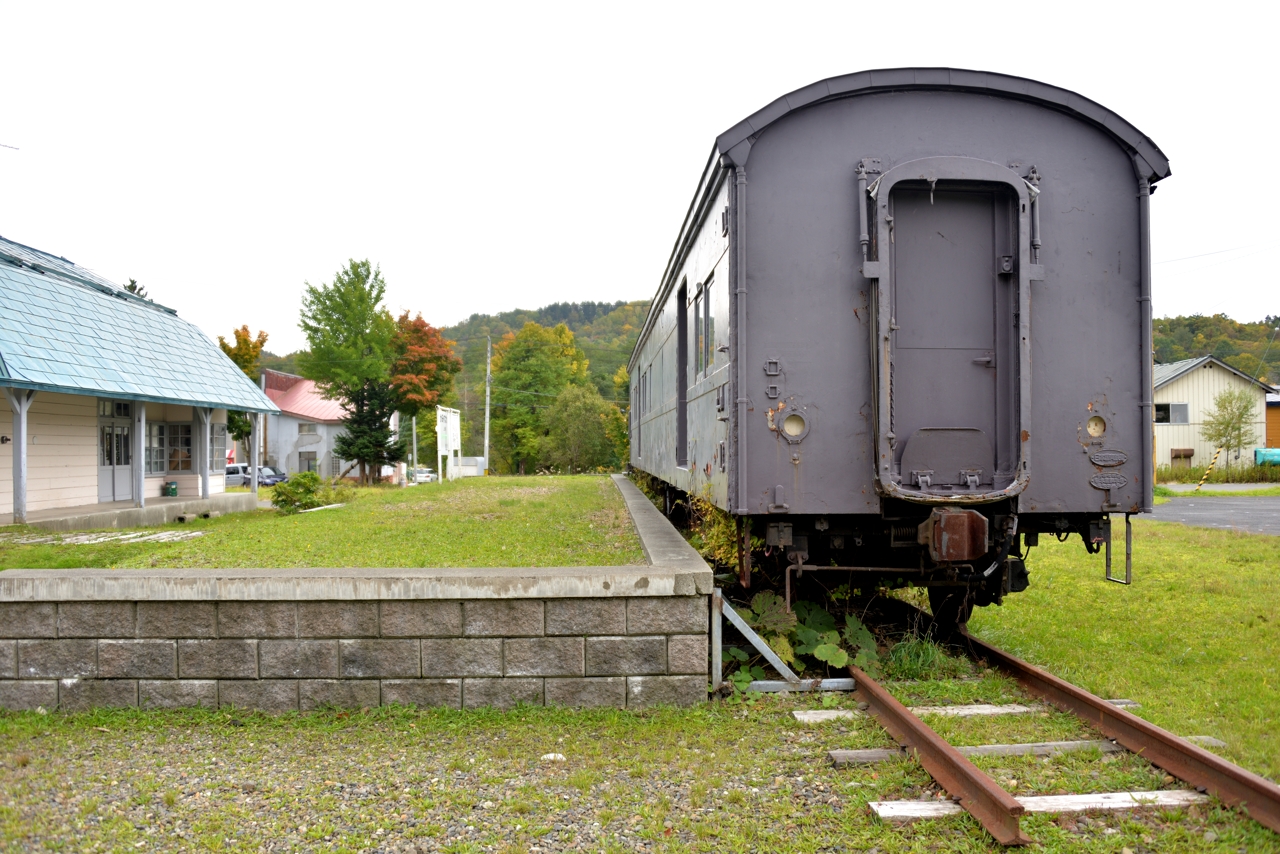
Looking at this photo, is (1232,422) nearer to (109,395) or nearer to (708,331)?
(708,331)

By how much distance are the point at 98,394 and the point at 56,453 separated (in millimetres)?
1987

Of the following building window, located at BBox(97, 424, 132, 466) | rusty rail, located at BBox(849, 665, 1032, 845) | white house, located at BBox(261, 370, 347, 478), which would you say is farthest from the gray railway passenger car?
white house, located at BBox(261, 370, 347, 478)

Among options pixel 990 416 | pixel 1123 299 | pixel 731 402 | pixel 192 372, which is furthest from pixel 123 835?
pixel 192 372

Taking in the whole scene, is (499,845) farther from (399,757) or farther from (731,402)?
(731,402)

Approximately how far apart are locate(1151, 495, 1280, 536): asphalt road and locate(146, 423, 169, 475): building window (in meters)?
19.8

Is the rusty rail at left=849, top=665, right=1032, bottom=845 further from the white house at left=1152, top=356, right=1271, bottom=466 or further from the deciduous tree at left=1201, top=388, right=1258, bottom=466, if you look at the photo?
the white house at left=1152, top=356, right=1271, bottom=466

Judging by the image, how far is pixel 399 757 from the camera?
409 centimetres

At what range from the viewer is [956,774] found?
11.7ft

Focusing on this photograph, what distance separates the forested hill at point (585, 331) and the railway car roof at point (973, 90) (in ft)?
→ 207

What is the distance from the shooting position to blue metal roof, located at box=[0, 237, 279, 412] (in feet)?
44.8

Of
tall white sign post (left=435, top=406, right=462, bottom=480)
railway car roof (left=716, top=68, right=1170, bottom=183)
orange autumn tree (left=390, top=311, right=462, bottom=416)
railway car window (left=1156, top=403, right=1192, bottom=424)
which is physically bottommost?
tall white sign post (left=435, top=406, right=462, bottom=480)

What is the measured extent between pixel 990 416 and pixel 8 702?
5.69 m

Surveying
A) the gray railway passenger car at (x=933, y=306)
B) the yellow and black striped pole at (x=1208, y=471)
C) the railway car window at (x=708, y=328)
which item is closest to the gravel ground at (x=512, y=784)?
the gray railway passenger car at (x=933, y=306)

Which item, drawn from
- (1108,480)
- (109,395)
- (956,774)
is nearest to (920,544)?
(1108,480)
